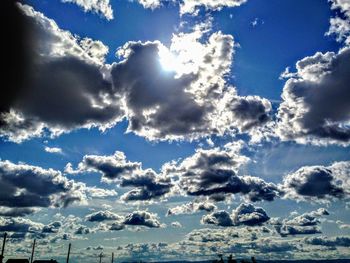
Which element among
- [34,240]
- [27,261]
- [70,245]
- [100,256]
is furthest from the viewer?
[100,256]

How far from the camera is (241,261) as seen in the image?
238ft

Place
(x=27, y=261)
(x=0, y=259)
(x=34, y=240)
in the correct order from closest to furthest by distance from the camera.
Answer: (x=0, y=259) < (x=27, y=261) < (x=34, y=240)

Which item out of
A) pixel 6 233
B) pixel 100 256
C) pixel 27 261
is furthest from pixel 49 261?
pixel 100 256

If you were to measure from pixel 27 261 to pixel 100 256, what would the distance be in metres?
34.3

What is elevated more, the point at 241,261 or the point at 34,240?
the point at 34,240

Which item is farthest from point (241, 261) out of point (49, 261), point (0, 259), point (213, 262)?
point (0, 259)

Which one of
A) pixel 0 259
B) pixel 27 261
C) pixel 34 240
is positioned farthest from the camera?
pixel 34 240

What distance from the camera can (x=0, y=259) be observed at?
2726 inches

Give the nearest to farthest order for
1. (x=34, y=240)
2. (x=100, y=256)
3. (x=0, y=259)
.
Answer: (x=0, y=259) < (x=34, y=240) < (x=100, y=256)

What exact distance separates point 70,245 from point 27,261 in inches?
562

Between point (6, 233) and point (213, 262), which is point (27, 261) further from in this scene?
point (213, 262)

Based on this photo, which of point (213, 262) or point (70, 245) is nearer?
point (213, 262)

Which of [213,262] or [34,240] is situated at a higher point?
[34,240]

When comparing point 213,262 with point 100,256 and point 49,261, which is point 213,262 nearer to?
point 49,261
